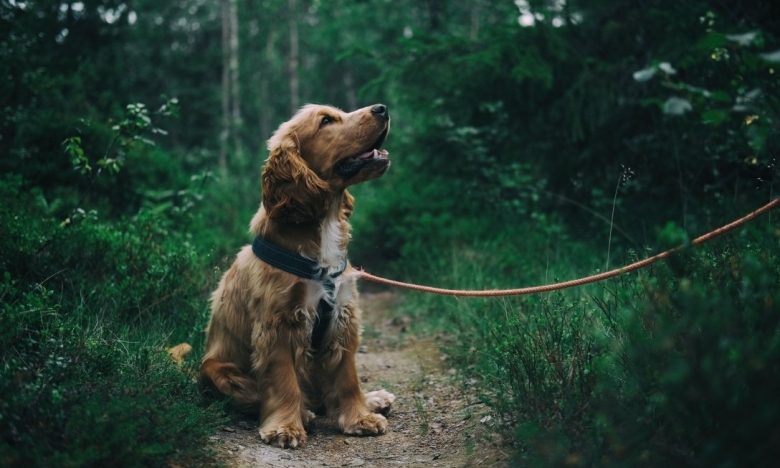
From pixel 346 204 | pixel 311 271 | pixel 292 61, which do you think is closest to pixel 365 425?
pixel 311 271

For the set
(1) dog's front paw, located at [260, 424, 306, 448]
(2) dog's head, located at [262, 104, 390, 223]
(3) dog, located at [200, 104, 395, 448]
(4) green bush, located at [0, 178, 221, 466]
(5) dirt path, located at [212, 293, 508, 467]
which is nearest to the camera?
(4) green bush, located at [0, 178, 221, 466]

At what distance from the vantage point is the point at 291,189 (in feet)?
12.0

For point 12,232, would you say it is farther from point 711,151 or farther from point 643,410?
point 711,151

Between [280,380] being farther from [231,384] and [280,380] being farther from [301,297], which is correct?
[301,297]

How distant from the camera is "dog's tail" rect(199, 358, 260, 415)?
12.2 ft

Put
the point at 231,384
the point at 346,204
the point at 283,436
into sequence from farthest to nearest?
the point at 346,204, the point at 231,384, the point at 283,436

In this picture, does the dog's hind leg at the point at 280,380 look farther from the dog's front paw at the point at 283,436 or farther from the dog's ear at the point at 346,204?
the dog's ear at the point at 346,204

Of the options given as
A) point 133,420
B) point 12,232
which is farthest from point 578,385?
point 12,232

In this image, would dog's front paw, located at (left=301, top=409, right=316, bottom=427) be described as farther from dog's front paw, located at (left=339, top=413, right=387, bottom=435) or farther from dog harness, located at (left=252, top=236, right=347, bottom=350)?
dog harness, located at (left=252, top=236, right=347, bottom=350)

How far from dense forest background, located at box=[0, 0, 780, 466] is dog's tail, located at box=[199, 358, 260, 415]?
13 centimetres

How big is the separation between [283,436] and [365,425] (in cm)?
50

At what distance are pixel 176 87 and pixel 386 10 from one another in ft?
25.8

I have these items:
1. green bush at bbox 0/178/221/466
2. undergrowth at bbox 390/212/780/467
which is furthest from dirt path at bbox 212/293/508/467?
green bush at bbox 0/178/221/466

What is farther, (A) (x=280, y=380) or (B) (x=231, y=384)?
(B) (x=231, y=384)
